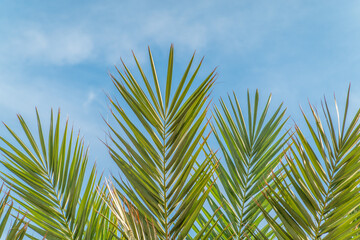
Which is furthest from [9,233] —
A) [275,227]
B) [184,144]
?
[275,227]

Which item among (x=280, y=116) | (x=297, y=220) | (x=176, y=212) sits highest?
(x=280, y=116)

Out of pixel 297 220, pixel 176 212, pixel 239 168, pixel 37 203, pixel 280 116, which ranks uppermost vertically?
pixel 280 116

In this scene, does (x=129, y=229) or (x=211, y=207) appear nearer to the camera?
(x=129, y=229)

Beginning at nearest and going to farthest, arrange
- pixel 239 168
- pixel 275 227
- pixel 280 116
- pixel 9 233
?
pixel 9 233 → pixel 275 227 → pixel 239 168 → pixel 280 116

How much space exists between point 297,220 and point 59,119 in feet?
4.18

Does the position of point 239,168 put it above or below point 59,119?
above

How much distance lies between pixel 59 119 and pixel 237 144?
103cm

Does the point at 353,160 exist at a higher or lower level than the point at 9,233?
higher

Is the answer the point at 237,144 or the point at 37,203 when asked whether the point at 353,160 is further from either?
the point at 37,203

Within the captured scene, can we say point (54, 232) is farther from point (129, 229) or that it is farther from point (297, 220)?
point (297, 220)

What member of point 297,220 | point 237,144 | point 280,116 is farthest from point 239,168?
point 297,220

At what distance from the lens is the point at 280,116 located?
2523 millimetres

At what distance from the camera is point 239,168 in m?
A: 2.34

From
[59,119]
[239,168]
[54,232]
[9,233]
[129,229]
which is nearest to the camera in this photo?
[129,229]
